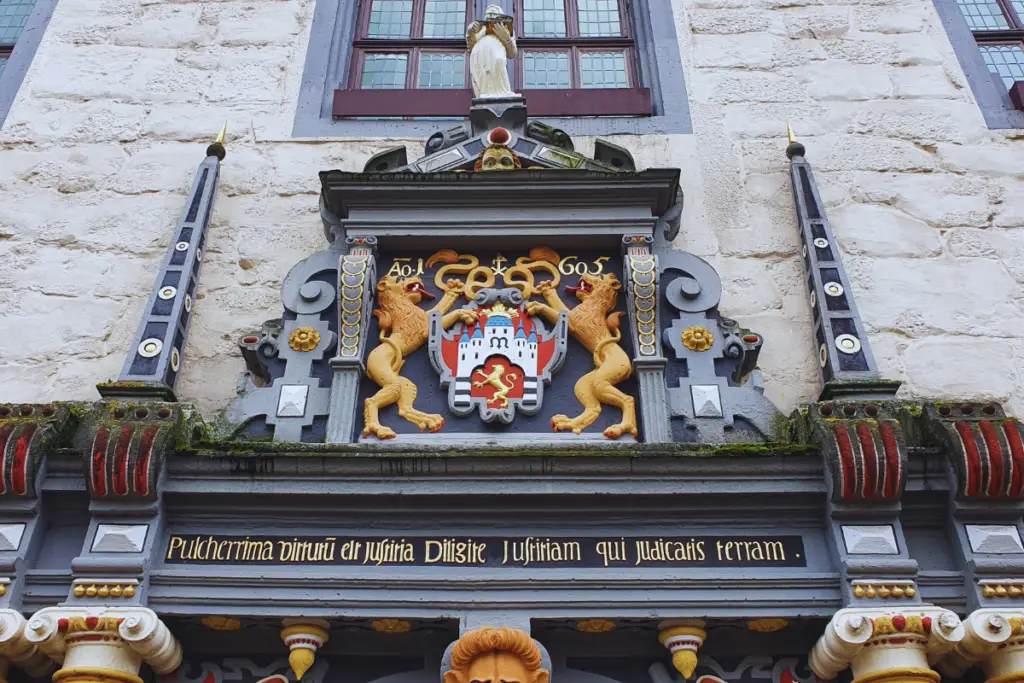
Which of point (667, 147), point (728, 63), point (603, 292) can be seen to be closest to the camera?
point (603, 292)

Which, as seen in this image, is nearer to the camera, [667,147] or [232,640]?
[232,640]

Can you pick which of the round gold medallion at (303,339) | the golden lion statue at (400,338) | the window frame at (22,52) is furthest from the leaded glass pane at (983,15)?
the window frame at (22,52)

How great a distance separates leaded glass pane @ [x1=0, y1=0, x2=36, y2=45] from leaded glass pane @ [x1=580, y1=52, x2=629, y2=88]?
166 inches

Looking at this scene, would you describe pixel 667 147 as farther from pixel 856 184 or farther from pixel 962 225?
pixel 962 225

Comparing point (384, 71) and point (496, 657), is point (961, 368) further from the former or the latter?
point (384, 71)

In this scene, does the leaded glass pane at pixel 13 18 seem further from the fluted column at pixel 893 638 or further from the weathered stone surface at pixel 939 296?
the fluted column at pixel 893 638

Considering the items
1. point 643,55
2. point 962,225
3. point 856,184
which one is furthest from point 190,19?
point 962,225

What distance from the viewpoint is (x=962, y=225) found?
21.8 ft

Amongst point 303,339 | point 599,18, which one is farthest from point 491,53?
point 303,339

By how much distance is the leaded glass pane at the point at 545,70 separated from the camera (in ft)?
25.6

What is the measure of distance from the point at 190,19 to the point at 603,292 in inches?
160

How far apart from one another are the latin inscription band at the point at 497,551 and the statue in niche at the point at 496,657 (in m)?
0.42

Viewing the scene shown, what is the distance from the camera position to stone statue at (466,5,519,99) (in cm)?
696

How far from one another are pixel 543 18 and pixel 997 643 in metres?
5.67
